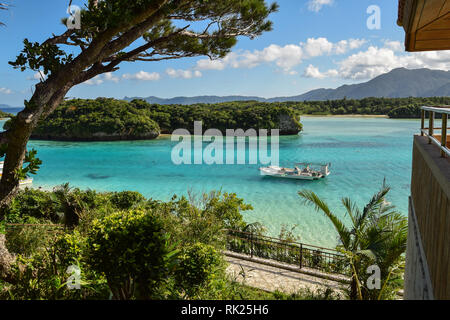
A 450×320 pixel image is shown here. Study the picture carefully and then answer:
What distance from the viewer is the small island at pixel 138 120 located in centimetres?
5391

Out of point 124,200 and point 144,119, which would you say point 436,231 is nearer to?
point 124,200

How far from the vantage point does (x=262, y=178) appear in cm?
2569

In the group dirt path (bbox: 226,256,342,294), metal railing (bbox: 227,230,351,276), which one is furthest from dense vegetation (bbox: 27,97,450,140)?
dirt path (bbox: 226,256,342,294)

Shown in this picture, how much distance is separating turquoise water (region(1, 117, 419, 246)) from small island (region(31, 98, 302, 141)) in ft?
25.9

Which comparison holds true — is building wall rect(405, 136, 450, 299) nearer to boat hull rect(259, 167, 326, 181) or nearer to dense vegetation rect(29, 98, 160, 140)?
boat hull rect(259, 167, 326, 181)

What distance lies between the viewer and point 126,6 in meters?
4.58

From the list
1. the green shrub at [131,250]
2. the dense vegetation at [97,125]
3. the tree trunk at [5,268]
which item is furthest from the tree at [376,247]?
the dense vegetation at [97,125]

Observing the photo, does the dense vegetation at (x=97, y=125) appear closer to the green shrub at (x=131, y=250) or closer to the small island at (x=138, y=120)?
the small island at (x=138, y=120)

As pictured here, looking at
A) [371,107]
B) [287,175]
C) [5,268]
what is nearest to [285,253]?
[5,268]

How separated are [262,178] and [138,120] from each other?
113 ft

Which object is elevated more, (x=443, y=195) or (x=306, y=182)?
(x=443, y=195)
